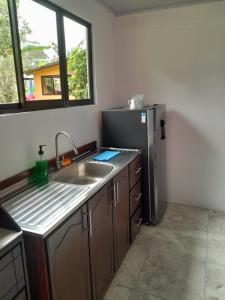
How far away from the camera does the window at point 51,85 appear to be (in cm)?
198

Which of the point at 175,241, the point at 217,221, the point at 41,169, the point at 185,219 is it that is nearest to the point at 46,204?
the point at 41,169

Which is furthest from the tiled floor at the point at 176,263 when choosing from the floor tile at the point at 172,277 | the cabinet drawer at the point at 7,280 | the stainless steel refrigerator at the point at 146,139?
the cabinet drawer at the point at 7,280

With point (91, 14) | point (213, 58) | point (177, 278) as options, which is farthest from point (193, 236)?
point (91, 14)

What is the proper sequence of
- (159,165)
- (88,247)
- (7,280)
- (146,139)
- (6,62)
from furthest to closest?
(159,165) < (146,139) < (6,62) < (88,247) < (7,280)

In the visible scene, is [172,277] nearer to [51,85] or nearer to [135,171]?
[135,171]

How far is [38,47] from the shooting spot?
6.14 ft

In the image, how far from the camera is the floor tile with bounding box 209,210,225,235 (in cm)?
262

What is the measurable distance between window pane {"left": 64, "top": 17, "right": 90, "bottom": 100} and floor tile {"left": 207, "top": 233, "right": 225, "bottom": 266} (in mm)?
1973

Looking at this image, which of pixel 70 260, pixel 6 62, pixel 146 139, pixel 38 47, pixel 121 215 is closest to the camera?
pixel 70 260

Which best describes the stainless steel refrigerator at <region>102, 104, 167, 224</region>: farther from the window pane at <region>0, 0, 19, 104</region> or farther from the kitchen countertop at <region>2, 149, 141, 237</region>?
the window pane at <region>0, 0, 19, 104</region>

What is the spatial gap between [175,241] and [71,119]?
161 cm

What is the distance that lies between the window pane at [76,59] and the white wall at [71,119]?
115 mm

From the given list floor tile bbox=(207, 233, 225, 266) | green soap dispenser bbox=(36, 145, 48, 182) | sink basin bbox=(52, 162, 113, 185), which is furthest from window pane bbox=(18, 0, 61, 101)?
floor tile bbox=(207, 233, 225, 266)

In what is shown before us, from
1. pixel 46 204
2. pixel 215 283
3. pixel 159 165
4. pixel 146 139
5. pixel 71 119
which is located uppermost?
pixel 71 119
